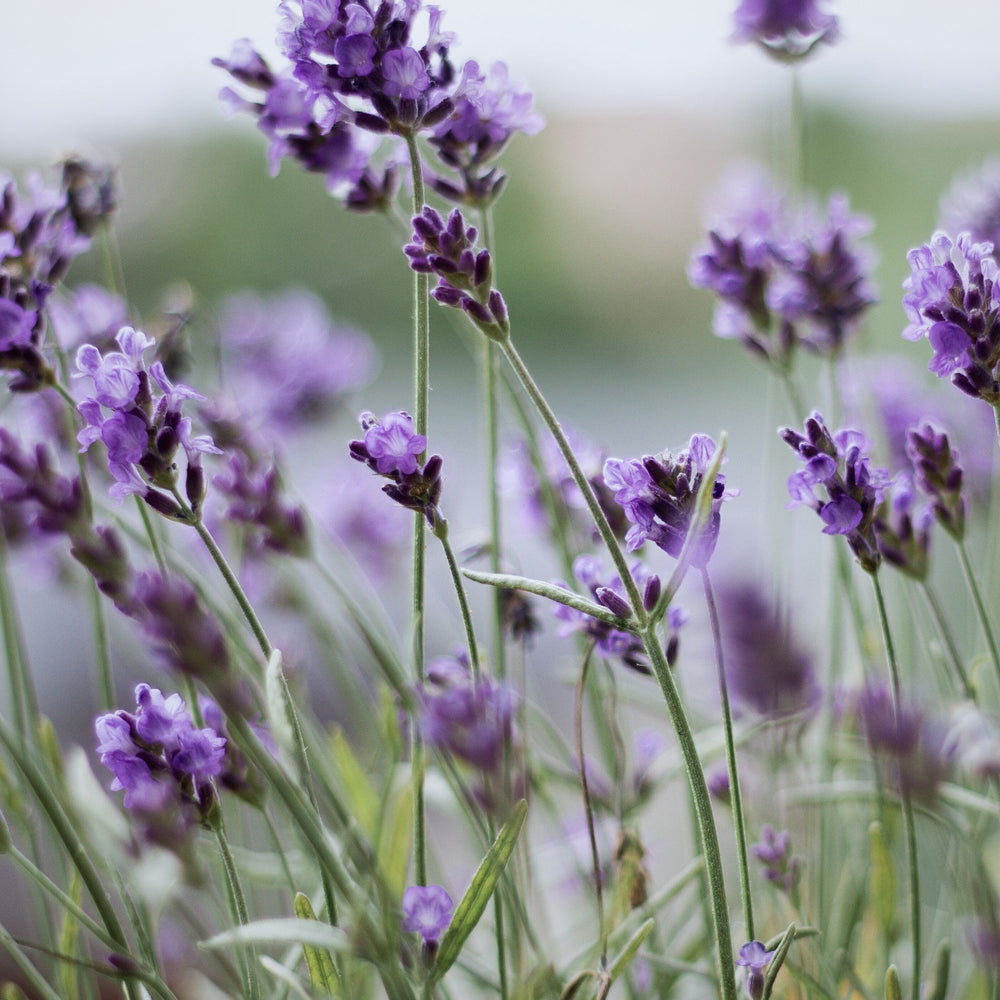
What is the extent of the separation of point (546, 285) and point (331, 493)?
2771mm

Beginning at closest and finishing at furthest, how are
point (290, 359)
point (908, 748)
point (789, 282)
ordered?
point (908, 748)
point (789, 282)
point (290, 359)

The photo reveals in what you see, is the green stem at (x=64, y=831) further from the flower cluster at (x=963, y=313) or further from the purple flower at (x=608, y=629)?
the flower cluster at (x=963, y=313)

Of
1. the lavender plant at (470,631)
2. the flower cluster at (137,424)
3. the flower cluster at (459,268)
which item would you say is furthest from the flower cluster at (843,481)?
the flower cluster at (137,424)

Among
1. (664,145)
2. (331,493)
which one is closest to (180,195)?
(664,145)

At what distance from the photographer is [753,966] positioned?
382mm

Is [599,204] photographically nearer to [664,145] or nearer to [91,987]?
[664,145]

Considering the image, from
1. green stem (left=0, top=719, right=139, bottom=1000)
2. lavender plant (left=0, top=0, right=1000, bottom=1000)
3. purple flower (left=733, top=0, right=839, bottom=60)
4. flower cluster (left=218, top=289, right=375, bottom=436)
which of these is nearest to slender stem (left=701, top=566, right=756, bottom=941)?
lavender plant (left=0, top=0, right=1000, bottom=1000)

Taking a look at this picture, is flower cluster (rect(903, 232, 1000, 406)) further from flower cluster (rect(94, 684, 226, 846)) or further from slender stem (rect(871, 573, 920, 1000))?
flower cluster (rect(94, 684, 226, 846))

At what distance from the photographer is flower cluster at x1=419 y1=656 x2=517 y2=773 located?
316 mm

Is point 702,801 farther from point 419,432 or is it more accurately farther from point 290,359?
point 290,359

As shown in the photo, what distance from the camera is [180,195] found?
3.42m

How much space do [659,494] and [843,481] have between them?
2.6 inches

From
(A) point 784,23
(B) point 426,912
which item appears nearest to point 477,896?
(B) point 426,912

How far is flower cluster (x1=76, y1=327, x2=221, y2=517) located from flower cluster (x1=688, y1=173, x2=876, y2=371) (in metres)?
0.30
